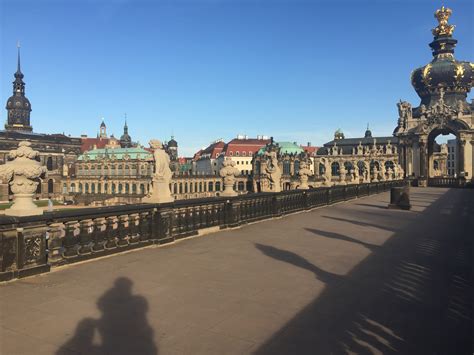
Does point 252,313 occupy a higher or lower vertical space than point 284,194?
lower

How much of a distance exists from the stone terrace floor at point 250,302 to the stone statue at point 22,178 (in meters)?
1.37

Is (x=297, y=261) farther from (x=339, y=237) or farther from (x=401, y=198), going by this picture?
(x=401, y=198)

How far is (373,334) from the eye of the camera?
434 cm

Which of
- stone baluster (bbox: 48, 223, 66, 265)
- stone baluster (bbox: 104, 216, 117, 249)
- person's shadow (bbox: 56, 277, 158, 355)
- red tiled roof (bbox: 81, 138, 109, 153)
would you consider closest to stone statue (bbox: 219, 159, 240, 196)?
stone baluster (bbox: 104, 216, 117, 249)

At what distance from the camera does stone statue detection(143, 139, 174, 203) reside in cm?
1013

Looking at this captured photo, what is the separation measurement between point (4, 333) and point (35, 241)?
9.04ft

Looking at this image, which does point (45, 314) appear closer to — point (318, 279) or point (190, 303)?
point (190, 303)

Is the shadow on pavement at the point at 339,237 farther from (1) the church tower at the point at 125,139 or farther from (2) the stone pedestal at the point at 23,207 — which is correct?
(1) the church tower at the point at 125,139

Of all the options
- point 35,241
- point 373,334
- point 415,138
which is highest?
point 415,138

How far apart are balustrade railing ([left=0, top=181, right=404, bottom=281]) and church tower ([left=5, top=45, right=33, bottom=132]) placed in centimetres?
13622

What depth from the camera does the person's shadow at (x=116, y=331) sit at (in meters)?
3.95

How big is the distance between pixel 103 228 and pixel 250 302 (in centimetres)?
456

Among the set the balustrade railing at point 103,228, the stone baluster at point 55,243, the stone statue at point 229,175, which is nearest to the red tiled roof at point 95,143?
the stone statue at point 229,175

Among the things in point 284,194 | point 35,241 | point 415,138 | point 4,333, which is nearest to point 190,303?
point 4,333
